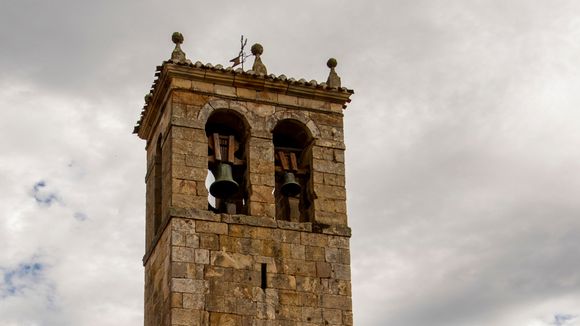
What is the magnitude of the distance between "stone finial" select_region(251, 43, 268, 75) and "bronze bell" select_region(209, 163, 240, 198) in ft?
6.30

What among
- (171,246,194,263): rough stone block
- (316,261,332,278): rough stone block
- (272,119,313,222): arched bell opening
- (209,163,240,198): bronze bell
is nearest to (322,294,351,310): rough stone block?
(316,261,332,278): rough stone block

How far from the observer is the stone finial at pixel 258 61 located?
73.4 ft

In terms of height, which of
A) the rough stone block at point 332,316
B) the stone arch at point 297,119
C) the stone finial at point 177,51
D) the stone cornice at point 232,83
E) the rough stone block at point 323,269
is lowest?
the rough stone block at point 332,316

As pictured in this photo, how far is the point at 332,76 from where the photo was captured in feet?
75.0

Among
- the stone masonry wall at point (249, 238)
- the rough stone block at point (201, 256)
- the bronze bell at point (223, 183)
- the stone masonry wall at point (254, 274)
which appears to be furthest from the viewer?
the bronze bell at point (223, 183)

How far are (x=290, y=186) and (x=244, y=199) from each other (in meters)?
0.83

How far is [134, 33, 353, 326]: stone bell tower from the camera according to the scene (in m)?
20.1

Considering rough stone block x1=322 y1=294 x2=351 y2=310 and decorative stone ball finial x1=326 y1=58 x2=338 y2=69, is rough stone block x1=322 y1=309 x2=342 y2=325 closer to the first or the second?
rough stone block x1=322 y1=294 x2=351 y2=310

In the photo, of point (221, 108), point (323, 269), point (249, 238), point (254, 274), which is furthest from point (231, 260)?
point (221, 108)

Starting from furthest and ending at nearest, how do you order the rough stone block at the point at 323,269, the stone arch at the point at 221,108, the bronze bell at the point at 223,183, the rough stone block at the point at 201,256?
1. the stone arch at the point at 221,108
2. the bronze bell at the point at 223,183
3. the rough stone block at the point at 323,269
4. the rough stone block at the point at 201,256

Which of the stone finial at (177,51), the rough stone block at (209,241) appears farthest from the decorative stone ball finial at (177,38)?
the rough stone block at (209,241)

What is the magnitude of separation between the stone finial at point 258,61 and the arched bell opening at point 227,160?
1018 mm

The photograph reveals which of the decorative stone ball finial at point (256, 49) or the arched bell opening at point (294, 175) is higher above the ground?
the decorative stone ball finial at point (256, 49)

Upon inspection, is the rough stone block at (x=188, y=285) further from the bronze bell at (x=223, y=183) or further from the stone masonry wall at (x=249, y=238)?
the bronze bell at (x=223, y=183)
